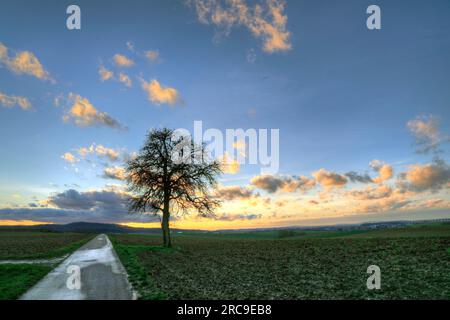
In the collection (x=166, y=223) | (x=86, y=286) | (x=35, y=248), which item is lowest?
(x=35, y=248)

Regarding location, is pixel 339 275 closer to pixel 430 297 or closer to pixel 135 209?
pixel 430 297

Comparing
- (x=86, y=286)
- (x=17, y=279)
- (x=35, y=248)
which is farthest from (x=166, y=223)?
(x=86, y=286)

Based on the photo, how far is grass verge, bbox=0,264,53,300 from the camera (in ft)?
50.9

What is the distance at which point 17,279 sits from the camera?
19203 millimetres

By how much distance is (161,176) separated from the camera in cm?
3988

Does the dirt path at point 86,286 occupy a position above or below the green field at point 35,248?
above

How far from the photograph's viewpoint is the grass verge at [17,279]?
15.5m

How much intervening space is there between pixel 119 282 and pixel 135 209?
23.3 m

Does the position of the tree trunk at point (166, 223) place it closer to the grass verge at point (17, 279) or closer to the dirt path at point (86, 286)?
the grass verge at point (17, 279)

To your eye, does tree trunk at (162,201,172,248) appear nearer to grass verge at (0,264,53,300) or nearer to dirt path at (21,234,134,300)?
grass verge at (0,264,53,300)

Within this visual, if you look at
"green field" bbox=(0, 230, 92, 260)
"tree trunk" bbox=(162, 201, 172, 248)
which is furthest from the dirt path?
"tree trunk" bbox=(162, 201, 172, 248)

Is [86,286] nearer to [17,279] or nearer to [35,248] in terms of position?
[17,279]

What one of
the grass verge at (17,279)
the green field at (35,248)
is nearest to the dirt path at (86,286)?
the grass verge at (17,279)
